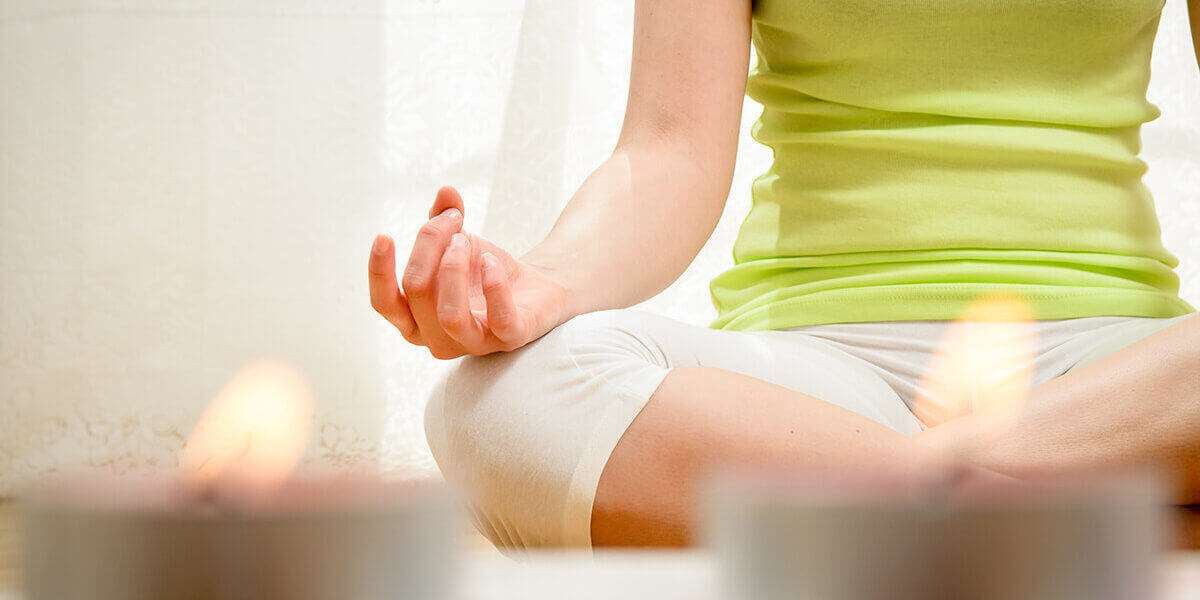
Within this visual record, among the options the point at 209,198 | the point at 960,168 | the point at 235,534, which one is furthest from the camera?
the point at 209,198

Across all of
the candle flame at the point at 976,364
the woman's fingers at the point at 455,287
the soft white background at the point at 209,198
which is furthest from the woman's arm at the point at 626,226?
the soft white background at the point at 209,198

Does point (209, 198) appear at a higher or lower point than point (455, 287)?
higher

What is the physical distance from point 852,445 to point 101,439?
136 centimetres

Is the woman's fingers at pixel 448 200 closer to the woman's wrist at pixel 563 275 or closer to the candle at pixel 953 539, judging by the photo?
the woman's wrist at pixel 563 275

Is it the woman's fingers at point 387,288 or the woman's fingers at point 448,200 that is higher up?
the woman's fingers at point 448,200

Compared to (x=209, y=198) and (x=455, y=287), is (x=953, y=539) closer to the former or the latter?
(x=455, y=287)

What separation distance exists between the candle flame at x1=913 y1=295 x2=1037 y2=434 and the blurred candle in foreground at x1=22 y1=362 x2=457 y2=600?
597 millimetres

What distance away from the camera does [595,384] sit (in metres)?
0.64

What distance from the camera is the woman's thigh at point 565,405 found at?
0.63 meters

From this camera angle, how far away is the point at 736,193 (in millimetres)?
1617

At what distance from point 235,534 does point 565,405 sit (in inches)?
18.1

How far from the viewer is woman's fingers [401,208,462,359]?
1.88ft

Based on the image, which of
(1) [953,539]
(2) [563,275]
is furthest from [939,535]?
(2) [563,275]

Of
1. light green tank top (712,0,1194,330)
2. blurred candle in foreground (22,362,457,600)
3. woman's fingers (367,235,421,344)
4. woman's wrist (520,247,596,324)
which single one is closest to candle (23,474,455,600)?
blurred candle in foreground (22,362,457,600)
